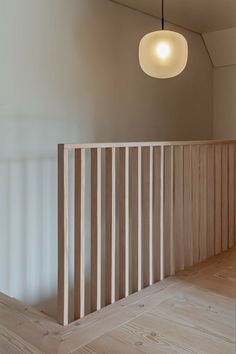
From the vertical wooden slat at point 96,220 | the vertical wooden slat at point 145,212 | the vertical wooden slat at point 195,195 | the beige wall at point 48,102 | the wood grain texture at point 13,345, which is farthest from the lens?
the vertical wooden slat at point 195,195

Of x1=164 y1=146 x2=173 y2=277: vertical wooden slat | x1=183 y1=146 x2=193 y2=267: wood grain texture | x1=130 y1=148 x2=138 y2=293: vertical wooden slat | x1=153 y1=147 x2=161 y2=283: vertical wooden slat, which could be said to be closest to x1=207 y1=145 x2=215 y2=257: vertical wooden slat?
x1=183 y1=146 x2=193 y2=267: wood grain texture

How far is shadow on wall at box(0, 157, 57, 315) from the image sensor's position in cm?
279

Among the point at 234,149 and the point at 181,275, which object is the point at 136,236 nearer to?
the point at 181,275

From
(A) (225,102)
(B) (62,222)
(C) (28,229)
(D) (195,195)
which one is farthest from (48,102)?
(A) (225,102)

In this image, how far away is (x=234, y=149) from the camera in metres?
3.60

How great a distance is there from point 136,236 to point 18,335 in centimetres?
107

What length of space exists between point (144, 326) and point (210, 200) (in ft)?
4.97

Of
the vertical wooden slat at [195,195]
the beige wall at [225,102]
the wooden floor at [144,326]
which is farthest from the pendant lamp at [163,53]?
the beige wall at [225,102]

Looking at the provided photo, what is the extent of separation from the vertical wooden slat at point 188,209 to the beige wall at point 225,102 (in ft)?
6.52

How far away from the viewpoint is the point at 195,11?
366 centimetres

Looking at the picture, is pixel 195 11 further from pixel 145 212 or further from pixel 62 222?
pixel 62 222

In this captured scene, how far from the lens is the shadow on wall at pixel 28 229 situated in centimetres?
279

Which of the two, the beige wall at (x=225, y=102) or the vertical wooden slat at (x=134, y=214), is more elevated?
the beige wall at (x=225, y=102)

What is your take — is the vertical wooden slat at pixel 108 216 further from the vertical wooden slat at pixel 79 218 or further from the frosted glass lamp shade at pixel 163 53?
the frosted glass lamp shade at pixel 163 53
